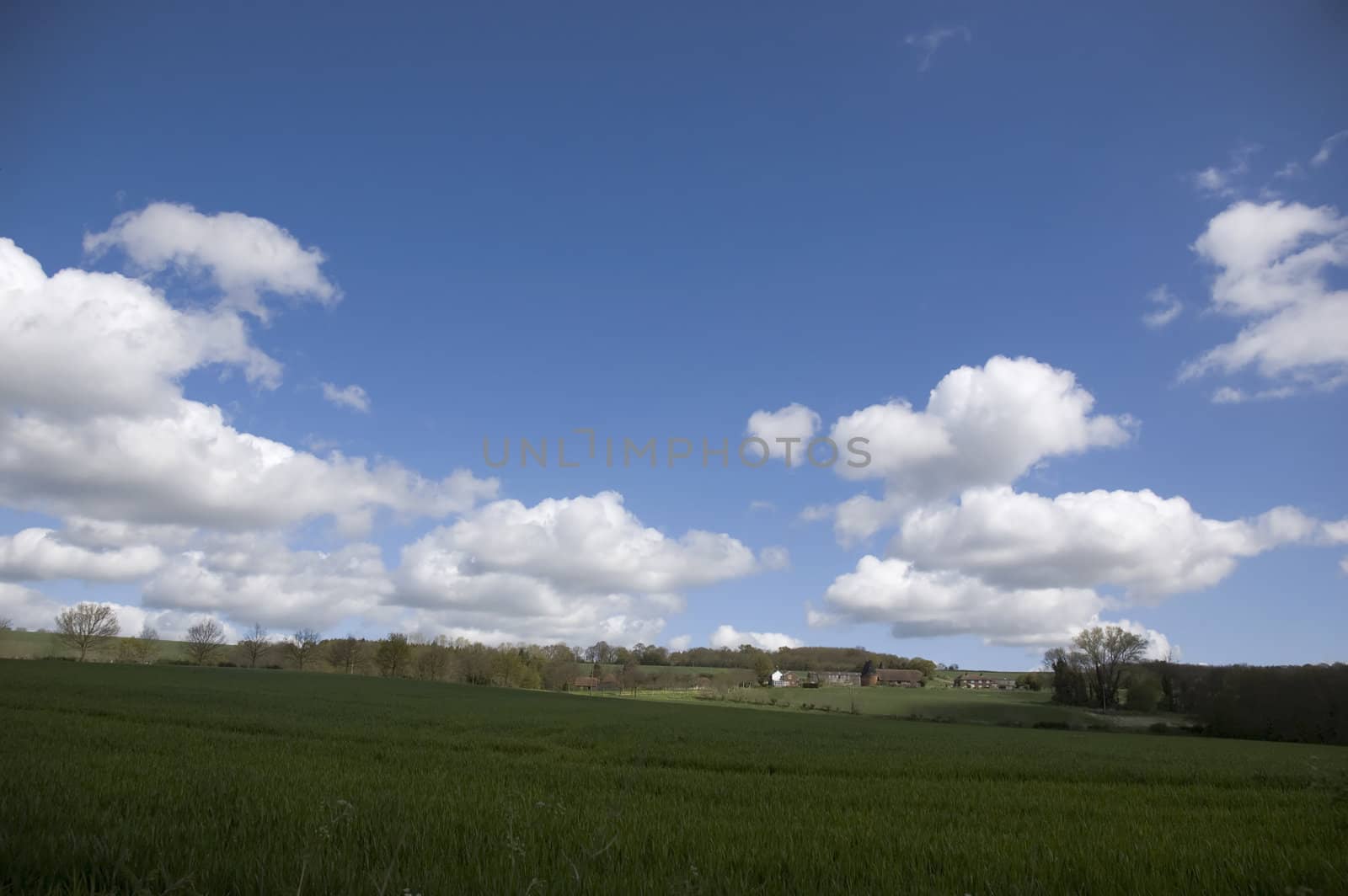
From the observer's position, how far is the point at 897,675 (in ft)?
544

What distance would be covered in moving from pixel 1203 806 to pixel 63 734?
23.4 m

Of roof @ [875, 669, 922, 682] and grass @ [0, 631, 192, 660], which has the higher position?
grass @ [0, 631, 192, 660]

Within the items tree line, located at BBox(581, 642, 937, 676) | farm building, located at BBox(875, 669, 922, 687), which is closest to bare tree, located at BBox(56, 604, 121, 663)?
tree line, located at BBox(581, 642, 937, 676)

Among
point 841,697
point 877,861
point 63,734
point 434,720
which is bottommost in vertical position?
point 841,697

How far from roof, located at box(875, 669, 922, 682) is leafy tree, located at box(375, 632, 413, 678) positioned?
102 m

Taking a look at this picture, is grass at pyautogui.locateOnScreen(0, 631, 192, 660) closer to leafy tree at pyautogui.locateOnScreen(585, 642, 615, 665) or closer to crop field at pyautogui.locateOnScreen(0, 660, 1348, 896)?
leafy tree at pyautogui.locateOnScreen(585, 642, 615, 665)

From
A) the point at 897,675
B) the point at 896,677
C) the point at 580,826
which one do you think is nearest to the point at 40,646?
the point at 580,826

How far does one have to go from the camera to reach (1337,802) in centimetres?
1146

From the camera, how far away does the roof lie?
165 metres

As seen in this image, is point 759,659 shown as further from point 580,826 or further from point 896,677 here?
point 580,826

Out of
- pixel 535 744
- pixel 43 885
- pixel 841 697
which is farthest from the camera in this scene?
pixel 841 697

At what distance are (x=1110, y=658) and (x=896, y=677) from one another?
214ft

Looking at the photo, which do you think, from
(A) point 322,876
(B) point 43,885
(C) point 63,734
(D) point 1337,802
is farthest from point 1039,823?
(C) point 63,734

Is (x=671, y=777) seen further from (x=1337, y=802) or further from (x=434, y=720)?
(x=434, y=720)
